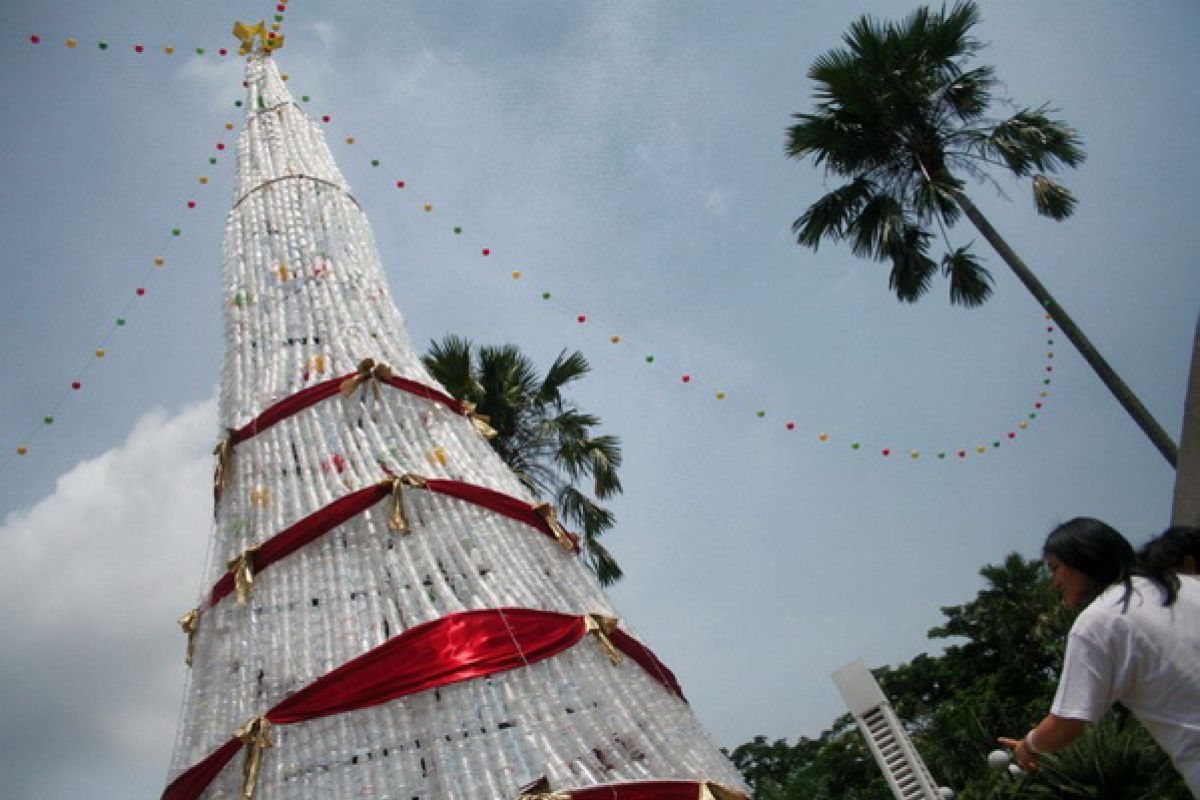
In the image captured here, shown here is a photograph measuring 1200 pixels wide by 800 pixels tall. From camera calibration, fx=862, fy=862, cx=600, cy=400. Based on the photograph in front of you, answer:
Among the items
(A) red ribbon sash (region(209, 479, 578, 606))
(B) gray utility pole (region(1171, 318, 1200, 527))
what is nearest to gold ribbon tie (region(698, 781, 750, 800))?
(A) red ribbon sash (region(209, 479, 578, 606))

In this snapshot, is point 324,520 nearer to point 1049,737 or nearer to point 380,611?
point 380,611

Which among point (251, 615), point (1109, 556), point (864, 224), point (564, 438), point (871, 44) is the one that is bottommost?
point (1109, 556)

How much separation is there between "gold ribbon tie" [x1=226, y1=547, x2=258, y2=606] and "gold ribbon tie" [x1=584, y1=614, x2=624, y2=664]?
1.26 meters

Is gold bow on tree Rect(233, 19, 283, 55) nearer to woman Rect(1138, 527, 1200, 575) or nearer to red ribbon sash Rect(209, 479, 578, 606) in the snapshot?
red ribbon sash Rect(209, 479, 578, 606)

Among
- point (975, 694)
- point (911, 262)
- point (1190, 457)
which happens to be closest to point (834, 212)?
point (911, 262)

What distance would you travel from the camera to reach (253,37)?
6305mm

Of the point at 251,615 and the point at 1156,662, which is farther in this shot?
the point at 251,615

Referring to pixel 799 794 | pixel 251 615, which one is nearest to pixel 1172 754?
pixel 251 615

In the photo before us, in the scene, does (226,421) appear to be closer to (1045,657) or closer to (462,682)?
(462,682)

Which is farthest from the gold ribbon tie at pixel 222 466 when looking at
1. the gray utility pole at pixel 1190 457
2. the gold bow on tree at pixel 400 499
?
the gray utility pole at pixel 1190 457

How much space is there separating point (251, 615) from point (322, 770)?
0.72m

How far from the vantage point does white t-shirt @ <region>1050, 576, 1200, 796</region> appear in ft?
5.97

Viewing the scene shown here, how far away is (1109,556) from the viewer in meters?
2.08

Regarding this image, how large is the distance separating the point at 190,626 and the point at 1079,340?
903 cm
